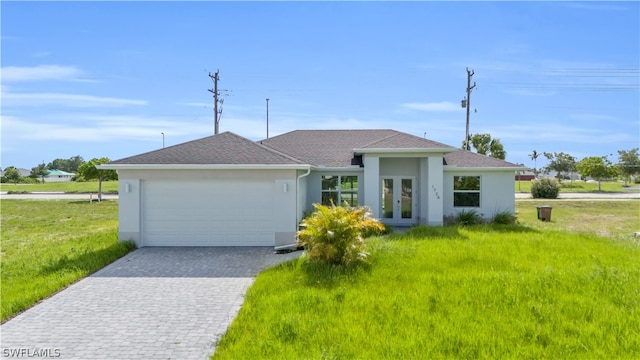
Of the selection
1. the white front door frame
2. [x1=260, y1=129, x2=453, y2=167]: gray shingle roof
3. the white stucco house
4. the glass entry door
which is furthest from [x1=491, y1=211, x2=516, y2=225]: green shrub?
[x1=260, y1=129, x2=453, y2=167]: gray shingle roof

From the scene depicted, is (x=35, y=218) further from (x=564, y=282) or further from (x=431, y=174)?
(x=564, y=282)

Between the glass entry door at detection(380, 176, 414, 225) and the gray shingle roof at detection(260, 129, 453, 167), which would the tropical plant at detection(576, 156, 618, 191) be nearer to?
the gray shingle roof at detection(260, 129, 453, 167)

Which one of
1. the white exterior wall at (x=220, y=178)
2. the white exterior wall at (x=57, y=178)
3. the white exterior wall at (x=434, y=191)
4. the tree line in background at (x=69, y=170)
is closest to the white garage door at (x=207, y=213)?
the white exterior wall at (x=220, y=178)

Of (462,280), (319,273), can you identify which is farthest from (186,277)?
(462,280)

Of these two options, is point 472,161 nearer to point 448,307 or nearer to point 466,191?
point 466,191

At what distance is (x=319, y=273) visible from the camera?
9086 mm

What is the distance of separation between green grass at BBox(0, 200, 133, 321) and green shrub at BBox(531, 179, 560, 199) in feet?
127

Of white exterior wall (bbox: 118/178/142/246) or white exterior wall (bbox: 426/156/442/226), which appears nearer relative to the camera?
white exterior wall (bbox: 118/178/142/246)

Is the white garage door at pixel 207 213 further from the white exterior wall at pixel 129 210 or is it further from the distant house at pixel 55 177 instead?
the distant house at pixel 55 177

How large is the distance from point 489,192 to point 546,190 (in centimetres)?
2483

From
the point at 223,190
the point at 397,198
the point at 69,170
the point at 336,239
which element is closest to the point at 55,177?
the point at 69,170

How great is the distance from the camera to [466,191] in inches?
692

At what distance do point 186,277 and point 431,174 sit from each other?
10836 millimetres

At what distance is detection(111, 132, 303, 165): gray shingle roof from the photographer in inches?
515
